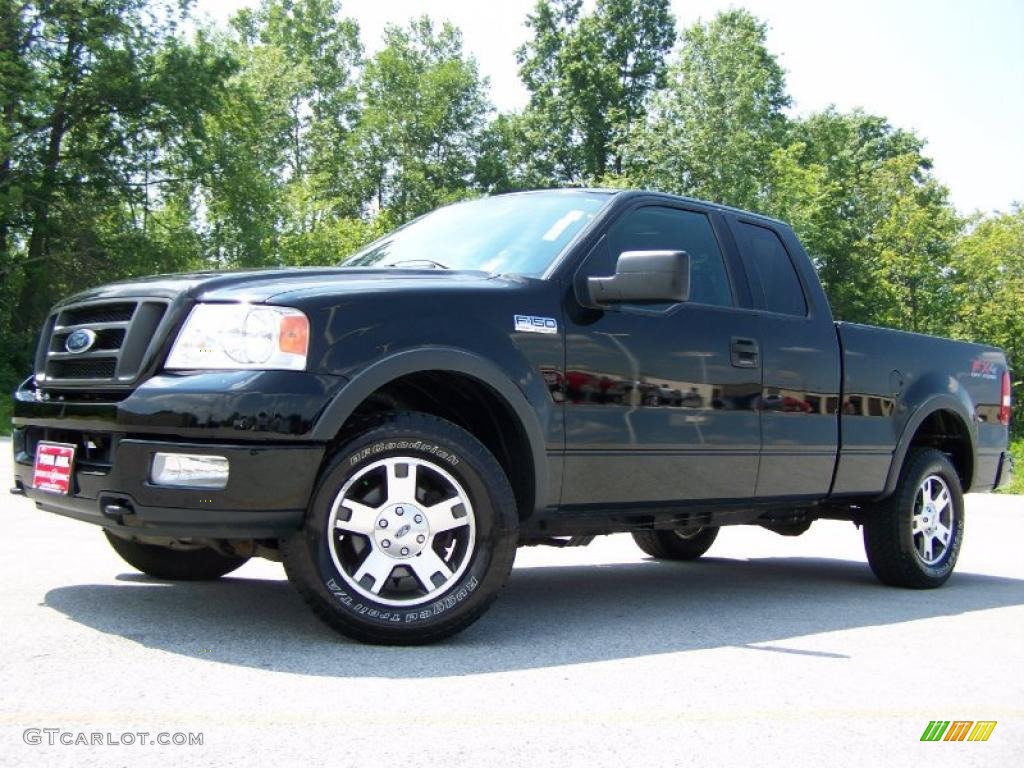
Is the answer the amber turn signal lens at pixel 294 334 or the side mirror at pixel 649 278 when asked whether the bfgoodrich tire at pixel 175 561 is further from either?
the side mirror at pixel 649 278

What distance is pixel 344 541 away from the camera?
4.23 meters

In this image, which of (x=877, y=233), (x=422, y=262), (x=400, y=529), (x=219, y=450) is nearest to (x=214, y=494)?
(x=219, y=450)

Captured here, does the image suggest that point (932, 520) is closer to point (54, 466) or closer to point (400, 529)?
point (400, 529)

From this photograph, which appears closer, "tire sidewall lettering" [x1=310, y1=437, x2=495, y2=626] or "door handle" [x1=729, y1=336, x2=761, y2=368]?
"tire sidewall lettering" [x1=310, y1=437, x2=495, y2=626]

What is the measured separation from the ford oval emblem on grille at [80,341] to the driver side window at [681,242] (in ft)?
7.22

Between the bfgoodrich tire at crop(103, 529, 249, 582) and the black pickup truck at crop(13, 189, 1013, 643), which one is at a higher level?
the black pickup truck at crop(13, 189, 1013, 643)

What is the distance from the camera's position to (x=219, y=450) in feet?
12.9

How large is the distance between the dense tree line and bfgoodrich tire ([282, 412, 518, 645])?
88.6ft

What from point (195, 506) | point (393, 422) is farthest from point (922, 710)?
point (195, 506)

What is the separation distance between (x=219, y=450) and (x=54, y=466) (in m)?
0.84

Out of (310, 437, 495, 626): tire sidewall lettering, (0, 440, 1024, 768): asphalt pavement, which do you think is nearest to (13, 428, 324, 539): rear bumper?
(310, 437, 495, 626): tire sidewall lettering

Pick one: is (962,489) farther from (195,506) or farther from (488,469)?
(195,506)

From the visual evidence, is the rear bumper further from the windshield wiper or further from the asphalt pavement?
the windshield wiper

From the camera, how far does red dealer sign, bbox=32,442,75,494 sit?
4.23 m
